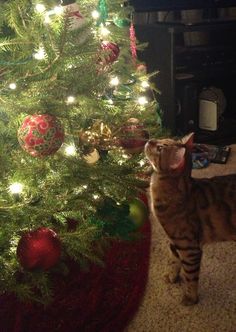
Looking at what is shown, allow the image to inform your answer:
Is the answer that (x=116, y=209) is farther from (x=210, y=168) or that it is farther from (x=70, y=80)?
(x=210, y=168)

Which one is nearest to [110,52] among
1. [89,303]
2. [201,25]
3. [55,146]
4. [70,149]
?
[70,149]

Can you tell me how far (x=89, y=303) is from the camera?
1.06 metres

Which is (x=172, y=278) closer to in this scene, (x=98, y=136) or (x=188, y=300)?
(x=188, y=300)

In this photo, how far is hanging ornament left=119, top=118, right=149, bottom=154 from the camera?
108cm

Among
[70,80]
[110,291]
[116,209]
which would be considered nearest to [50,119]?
[70,80]

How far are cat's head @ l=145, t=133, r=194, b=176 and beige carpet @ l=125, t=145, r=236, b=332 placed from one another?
1.25 ft

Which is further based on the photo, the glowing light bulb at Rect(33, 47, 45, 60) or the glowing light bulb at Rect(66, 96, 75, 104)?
the glowing light bulb at Rect(66, 96, 75, 104)

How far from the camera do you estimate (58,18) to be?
2.68ft

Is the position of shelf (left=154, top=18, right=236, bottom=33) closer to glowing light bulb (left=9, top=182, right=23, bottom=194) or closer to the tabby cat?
the tabby cat

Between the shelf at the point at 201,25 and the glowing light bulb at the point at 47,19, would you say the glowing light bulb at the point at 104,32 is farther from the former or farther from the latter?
the shelf at the point at 201,25

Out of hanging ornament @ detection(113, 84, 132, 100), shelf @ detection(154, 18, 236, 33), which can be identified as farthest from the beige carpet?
shelf @ detection(154, 18, 236, 33)

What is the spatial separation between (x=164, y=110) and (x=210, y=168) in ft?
1.49

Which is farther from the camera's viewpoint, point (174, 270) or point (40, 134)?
point (174, 270)

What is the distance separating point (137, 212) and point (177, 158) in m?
0.27
